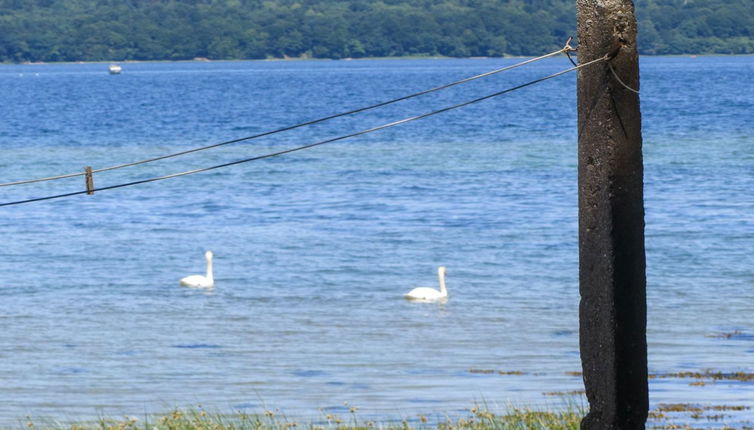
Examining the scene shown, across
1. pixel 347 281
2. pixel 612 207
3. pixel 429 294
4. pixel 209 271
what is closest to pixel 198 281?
pixel 209 271

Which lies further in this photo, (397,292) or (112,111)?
(112,111)

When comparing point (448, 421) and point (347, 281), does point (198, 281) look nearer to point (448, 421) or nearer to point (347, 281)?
point (347, 281)

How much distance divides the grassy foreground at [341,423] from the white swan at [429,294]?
7.98 m

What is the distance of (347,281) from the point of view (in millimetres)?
22984

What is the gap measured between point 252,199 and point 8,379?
21.7 metres

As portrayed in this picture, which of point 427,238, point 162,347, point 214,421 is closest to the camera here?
point 214,421

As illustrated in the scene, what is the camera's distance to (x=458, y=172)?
43906 millimetres

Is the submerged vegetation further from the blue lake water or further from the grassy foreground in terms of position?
the blue lake water

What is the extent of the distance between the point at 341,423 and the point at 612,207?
15.5 feet

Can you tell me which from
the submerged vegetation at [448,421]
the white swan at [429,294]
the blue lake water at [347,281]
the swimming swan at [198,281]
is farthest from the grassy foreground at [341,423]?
the swimming swan at [198,281]

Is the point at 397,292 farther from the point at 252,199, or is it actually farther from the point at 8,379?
the point at 252,199

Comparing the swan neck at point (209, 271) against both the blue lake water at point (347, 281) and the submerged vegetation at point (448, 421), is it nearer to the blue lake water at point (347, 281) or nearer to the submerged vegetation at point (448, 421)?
the blue lake water at point (347, 281)

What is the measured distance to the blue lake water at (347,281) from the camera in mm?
14914

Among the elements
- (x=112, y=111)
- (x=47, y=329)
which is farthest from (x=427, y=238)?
(x=112, y=111)
